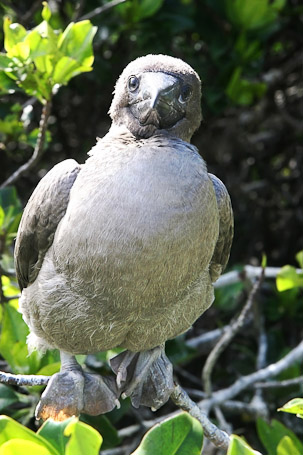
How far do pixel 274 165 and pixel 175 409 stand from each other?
7.76ft

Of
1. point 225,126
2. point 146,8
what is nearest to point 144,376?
point 146,8

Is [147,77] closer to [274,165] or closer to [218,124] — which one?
[218,124]

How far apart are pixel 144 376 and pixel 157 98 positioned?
4.44 feet

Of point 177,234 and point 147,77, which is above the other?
point 147,77

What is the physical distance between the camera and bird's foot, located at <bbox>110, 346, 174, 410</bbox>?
12.5 ft

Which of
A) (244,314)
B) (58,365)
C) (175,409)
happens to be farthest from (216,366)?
(58,365)

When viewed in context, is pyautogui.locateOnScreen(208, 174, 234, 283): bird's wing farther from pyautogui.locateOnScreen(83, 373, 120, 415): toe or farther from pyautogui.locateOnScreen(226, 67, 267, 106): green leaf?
pyautogui.locateOnScreen(226, 67, 267, 106): green leaf

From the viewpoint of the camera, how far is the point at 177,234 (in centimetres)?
323

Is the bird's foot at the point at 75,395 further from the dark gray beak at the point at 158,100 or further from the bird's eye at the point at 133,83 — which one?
the bird's eye at the point at 133,83

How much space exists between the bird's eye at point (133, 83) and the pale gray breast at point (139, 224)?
1.00 feet

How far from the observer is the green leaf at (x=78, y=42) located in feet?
13.5

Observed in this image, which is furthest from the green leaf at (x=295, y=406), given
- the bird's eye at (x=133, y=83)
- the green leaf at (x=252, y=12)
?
the green leaf at (x=252, y=12)

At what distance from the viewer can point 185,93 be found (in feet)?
11.8

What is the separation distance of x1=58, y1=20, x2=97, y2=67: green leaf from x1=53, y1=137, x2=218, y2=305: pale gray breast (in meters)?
0.91
